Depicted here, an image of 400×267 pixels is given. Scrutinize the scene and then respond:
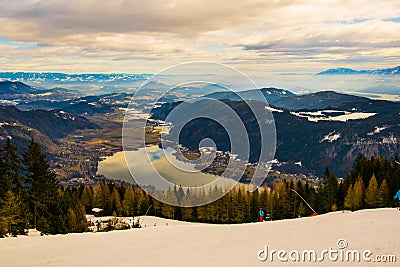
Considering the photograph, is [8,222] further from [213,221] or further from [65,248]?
[213,221]

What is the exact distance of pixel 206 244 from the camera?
68.1ft

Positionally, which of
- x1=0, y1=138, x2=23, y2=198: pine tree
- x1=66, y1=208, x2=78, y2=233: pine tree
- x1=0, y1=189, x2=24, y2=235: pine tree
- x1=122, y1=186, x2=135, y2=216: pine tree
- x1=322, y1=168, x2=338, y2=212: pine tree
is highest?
x1=0, y1=138, x2=23, y2=198: pine tree

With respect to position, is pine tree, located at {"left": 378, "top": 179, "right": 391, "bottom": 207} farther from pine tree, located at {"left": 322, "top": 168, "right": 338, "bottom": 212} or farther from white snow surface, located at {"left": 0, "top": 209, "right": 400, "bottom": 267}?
white snow surface, located at {"left": 0, "top": 209, "right": 400, "bottom": 267}

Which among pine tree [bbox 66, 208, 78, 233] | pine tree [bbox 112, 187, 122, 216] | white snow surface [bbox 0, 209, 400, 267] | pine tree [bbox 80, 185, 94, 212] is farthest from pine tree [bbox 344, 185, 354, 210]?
pine tree [bbox 80, 185, 94, 212]

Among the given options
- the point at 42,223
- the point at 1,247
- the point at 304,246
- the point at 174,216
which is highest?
the point at 304,246

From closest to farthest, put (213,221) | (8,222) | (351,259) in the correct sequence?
(351,259) < (8,222) < (213,221)

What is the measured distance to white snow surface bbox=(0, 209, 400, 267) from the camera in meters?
18.0

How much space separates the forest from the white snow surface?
60.7 feet

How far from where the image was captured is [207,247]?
20047 millimetres

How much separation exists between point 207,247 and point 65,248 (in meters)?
7.68

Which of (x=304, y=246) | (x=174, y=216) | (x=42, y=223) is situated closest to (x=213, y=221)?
(x=174, y=216)

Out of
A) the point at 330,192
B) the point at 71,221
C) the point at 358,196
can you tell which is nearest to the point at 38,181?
the point at 71,221

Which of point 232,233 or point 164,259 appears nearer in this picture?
point 164,259

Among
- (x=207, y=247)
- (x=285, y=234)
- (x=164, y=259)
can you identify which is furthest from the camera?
(x=285, y=234)
